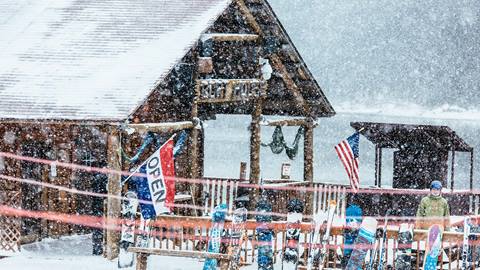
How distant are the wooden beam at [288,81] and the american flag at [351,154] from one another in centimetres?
402

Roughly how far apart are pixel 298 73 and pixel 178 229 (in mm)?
7417

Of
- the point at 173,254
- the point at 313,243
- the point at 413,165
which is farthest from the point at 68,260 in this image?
the point at 413,165

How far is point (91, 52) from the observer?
76.0ft

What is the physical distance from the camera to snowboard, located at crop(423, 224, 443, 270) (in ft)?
57.4

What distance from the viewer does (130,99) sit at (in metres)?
20.8

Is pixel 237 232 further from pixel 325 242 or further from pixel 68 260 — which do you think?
pixel 68 260

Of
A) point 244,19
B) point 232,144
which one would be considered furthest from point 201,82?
point 232,144

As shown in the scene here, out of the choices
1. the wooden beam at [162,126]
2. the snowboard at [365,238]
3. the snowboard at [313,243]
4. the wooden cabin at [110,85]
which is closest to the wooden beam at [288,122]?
the wooden cabin at [110,85]

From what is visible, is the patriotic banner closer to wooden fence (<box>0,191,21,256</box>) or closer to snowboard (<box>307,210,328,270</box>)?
snowboard (<box>307,210,328,270</box>)

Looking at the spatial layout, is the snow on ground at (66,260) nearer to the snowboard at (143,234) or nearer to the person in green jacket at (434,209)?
the snowboard at (143,234)

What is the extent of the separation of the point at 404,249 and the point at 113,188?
6210 mm

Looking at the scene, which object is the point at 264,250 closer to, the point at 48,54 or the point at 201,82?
the point at 201,82

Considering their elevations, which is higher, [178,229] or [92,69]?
[92,69]

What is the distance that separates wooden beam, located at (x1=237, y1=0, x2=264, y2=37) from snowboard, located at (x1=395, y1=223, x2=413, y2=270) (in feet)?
28.4
